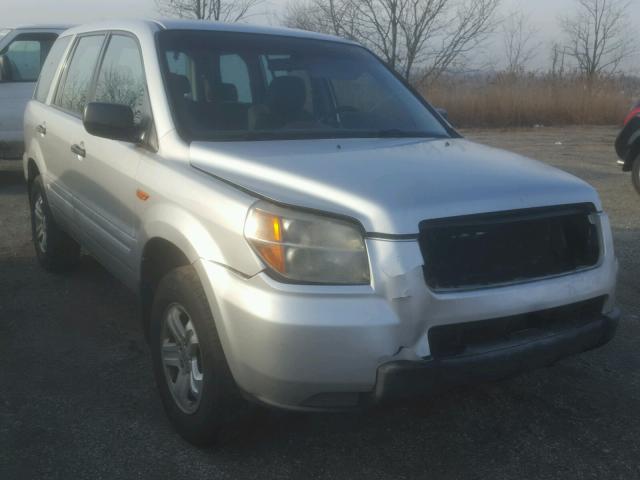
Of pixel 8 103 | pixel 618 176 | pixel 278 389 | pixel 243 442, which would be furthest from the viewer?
pixel 618 176

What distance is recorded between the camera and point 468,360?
2.68 metres

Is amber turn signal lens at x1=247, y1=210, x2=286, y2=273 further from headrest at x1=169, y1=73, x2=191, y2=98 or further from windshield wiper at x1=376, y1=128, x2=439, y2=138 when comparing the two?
windshield wiper at x1=376, y1=128, x2=439, y2=138

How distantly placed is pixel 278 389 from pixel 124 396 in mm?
1351

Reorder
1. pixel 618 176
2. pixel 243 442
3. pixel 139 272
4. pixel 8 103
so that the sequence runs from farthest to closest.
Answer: pixel 618 176 → pixel 8 103 → pixel 139 272 → pixel 243 442

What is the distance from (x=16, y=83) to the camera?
9961 millimetres

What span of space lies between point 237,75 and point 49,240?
7.79ft

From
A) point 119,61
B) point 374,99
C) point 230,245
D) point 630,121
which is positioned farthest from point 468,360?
point 630,121

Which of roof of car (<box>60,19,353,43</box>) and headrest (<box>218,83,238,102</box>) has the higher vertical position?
roof of car (<box>60,19,353,43</box>)

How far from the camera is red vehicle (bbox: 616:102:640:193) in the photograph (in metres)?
9.00

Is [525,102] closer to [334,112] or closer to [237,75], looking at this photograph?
[334,112]

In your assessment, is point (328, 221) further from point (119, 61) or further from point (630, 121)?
point (630, 121)

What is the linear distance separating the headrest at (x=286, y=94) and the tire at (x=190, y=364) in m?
1.18

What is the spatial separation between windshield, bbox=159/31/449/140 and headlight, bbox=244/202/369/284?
3.09 ft

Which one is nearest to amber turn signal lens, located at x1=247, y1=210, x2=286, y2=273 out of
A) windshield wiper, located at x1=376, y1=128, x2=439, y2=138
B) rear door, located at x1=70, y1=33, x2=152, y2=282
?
rear door, located at x1=70, y1=33, x2=152, y2=282
